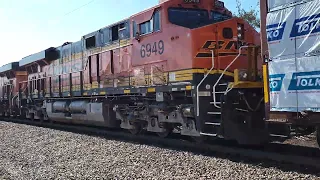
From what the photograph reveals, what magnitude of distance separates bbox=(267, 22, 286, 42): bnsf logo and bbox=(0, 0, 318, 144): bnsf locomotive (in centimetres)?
146

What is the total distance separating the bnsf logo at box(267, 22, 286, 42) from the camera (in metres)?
6.06

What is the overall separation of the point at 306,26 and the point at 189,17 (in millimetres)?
4399

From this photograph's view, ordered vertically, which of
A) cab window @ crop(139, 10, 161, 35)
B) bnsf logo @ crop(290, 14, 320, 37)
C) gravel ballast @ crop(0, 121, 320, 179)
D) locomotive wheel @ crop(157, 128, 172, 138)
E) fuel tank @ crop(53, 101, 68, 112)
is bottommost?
gravel ballast @ crop(0, 121, 320, 179)

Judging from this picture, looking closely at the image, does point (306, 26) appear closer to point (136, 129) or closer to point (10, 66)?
point (136, 129)

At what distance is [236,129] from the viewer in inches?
308

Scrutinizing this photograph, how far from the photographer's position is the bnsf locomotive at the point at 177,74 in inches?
311

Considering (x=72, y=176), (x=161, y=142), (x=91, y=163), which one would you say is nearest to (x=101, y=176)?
(x=72, y=176)

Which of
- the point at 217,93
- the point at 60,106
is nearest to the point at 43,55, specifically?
the point at 60,106

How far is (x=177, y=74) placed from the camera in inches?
358

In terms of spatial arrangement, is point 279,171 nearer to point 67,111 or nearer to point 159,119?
point 159,119

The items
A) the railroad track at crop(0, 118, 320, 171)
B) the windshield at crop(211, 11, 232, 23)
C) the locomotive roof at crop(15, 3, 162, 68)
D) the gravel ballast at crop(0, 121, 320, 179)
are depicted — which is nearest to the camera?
the gravel ballast at crop(0, 121, 320, 179)

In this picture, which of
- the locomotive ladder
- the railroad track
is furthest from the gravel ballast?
the locomotive ladder

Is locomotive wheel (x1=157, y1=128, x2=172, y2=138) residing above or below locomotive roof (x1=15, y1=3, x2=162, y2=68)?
below

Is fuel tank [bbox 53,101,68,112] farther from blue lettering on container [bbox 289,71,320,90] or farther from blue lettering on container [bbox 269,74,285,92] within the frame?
blue lettering on container [bbox 289,71,320,90]
